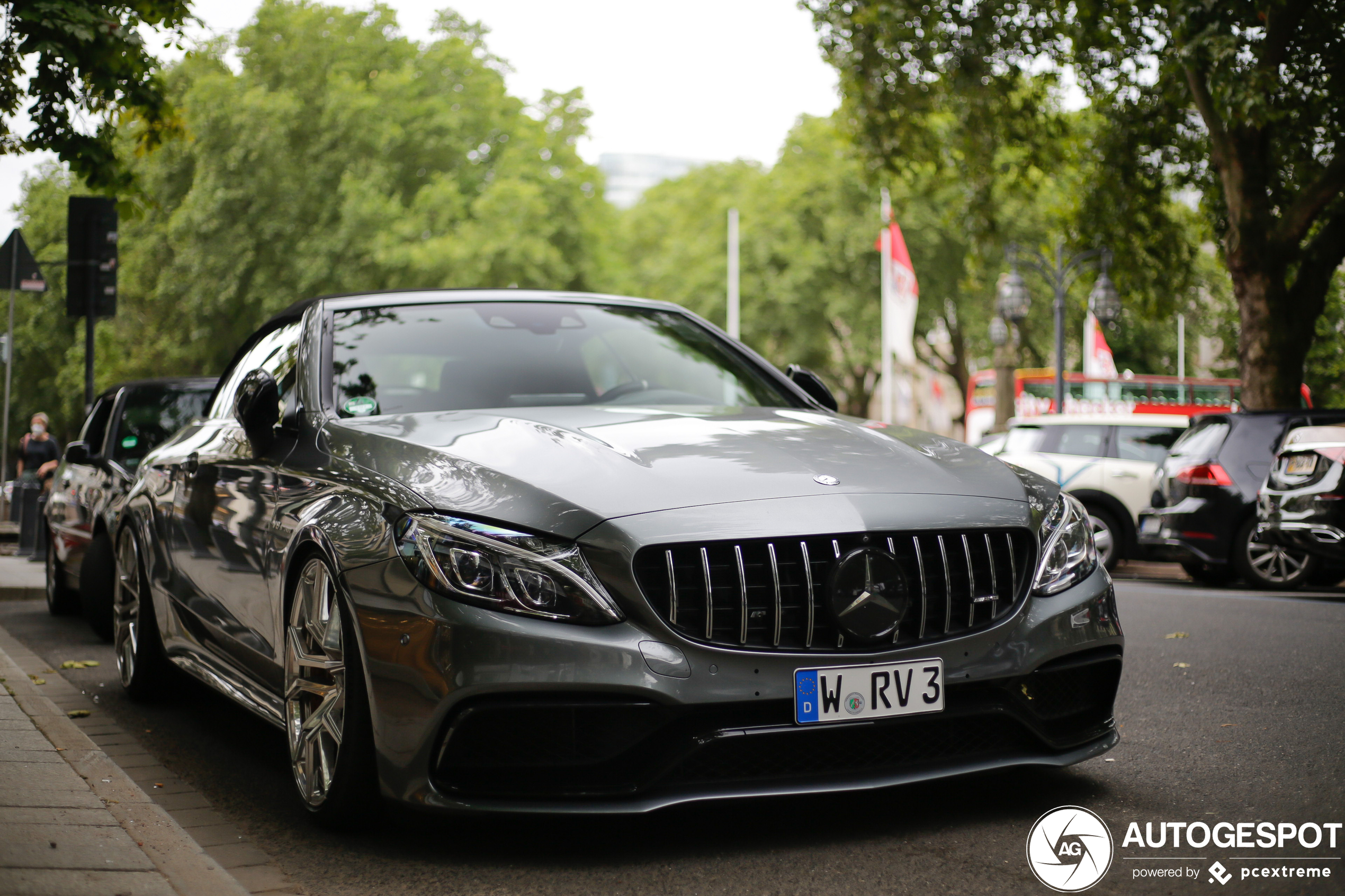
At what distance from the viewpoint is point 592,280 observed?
138 ft

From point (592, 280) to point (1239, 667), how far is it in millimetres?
35999

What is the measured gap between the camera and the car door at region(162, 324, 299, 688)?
479cm

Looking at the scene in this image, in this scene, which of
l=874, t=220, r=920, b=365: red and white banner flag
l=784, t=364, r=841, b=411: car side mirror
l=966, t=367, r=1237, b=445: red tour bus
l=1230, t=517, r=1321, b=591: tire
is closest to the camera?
l=784, t=364, r=841, b=411: car side mirror

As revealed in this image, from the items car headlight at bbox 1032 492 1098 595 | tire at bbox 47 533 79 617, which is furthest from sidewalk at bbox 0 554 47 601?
car headlight at bbox 1032 492 1098 595

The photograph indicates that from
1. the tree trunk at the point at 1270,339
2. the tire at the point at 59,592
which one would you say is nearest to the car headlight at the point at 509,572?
the tire at the point at 59,592

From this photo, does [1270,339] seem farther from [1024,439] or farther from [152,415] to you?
[152,415]

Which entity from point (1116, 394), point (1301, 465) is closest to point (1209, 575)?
point (1301, 465)

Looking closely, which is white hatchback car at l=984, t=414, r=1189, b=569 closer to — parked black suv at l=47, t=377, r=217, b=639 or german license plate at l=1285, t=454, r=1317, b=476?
german license plate at l=1285, t=454, r=1317, b=476

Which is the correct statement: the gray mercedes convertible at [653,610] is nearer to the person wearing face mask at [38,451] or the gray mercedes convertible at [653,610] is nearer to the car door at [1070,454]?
the car door at [1070,454]

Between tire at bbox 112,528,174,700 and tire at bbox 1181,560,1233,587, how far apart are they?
999 centimetres

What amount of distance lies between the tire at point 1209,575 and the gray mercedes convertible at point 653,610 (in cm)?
1021

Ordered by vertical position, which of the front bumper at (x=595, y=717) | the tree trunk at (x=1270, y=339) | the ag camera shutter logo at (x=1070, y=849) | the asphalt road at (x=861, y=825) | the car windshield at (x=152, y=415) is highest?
the tree trunk at (x=1270, y=339)

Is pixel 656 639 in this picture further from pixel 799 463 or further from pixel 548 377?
pixel 548 377

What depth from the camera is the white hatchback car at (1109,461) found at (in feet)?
53.2
